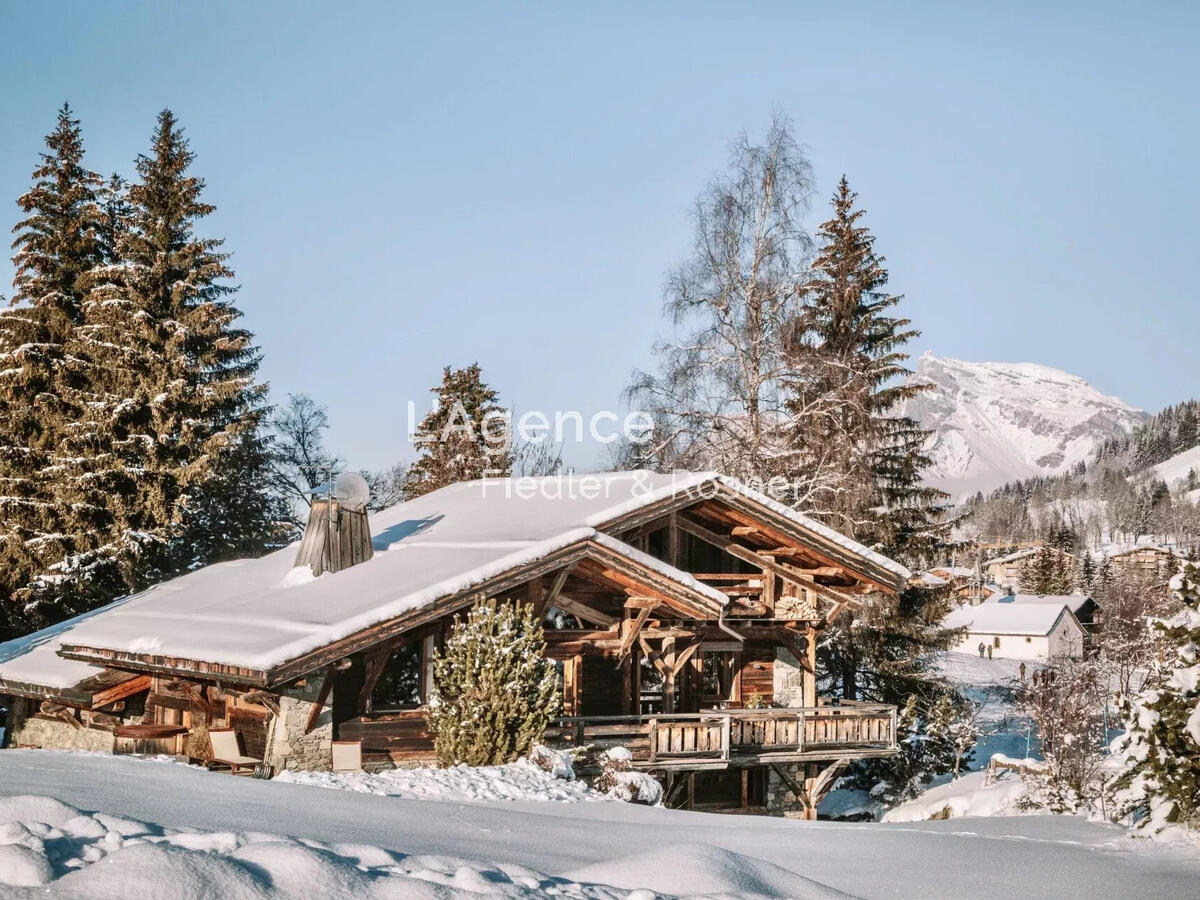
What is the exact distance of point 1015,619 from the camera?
271 feet

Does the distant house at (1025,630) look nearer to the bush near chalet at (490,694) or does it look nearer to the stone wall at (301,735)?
the bush near chalet at (490,694)

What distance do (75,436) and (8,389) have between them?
301 cm

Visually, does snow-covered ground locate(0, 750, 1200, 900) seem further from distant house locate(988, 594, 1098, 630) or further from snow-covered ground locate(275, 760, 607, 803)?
distant house locate(988, 594, 1098, 630)

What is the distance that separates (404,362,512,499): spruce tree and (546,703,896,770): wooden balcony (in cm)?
2482

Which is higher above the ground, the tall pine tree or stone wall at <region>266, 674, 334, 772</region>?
the tall pine tree

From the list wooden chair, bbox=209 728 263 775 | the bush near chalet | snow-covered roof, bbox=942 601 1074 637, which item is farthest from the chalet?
snow-covered roof, bbox=942 601 1074 637

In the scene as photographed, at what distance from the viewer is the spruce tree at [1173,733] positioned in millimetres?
10156

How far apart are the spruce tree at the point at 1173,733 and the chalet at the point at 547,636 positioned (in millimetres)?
8991

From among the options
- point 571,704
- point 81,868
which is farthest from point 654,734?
point 81,868

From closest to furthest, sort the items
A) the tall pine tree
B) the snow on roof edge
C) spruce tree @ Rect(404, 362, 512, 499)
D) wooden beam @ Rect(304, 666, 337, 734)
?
1. wooden beam @ Rect(304, 666, 337, 734)
2. the snow on roof edge
3. the tall pine tree
4. spruce tree @ Rect(404, 362, 512, 499)

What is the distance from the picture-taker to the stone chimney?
20375mm

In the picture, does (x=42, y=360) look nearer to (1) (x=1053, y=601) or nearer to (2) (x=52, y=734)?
(2) (x=52, y=734)

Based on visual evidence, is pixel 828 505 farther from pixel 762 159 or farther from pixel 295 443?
pixel 295 443

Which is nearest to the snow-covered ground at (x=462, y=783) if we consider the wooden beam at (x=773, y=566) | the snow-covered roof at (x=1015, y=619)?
the wooden beam at (x=773, y=566)
